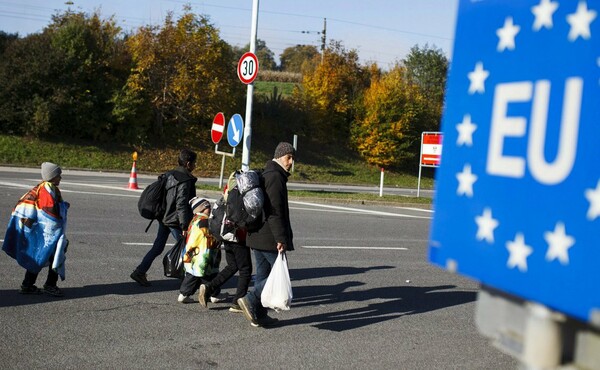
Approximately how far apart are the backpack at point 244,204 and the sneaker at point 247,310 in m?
0.68

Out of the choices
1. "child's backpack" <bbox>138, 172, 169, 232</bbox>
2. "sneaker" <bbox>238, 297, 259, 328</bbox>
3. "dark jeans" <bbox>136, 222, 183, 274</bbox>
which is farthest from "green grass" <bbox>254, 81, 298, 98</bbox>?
"sneaker" <bbox>238, 297, 259, 328</bbox>

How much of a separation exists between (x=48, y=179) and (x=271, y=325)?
2.85m

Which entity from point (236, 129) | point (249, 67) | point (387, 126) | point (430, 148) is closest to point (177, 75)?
point (387, 126)

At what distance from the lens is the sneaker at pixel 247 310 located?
7422mm

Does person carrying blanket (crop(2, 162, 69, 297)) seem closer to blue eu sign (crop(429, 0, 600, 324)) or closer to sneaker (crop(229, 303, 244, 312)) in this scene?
sneaker (crop(229, 303, 244, 312))

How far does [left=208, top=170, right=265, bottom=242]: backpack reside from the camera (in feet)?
24.2

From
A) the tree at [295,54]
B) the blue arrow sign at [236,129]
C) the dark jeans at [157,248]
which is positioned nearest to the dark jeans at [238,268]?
the dark jeans at [157,248]

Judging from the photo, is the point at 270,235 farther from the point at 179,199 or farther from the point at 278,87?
the point at 278,87

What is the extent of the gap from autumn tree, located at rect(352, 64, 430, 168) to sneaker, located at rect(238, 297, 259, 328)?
36662mm

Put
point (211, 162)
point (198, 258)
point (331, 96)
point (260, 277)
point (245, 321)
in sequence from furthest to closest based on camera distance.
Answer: point (331, 96) → point (211, 162) → point (198, 258) → point (245, 321) → point (260, 277)

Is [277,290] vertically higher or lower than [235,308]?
higher

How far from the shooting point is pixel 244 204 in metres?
7.46

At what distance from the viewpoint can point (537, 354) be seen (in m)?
1.87

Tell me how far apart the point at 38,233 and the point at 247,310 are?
2418 mm
